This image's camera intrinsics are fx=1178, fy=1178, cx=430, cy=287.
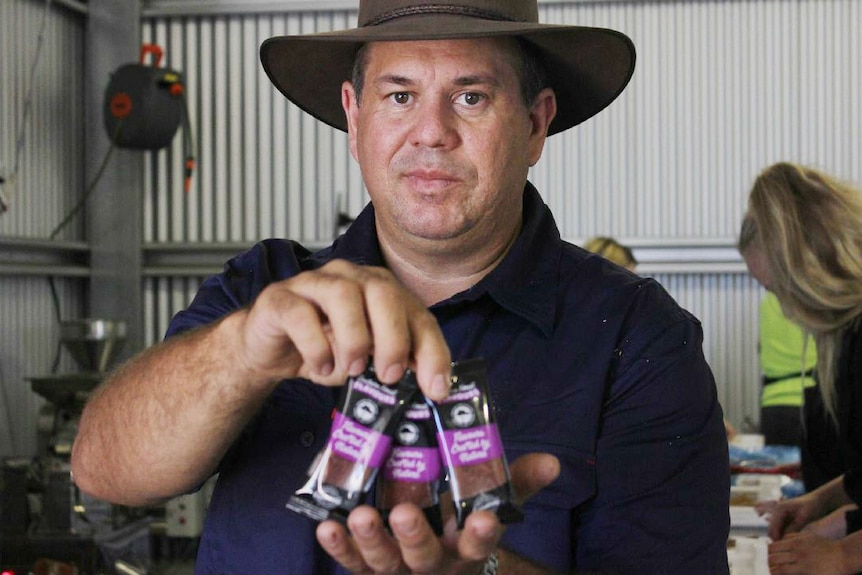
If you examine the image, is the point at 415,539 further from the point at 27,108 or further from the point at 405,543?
the point at 27,108

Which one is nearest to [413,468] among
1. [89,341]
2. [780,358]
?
[780,358]

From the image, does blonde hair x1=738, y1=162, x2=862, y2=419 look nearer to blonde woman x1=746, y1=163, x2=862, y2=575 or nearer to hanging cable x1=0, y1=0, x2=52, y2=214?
blonde woman x1=746, y1=163, x2=862, y2=575

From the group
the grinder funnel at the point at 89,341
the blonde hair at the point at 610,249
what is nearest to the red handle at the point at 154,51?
the grinder funnel at the point at 89,341

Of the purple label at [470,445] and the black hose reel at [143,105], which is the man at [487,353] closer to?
the purple label at [470,445]

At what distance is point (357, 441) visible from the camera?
132 centimetres

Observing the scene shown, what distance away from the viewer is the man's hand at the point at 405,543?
1.17 meters

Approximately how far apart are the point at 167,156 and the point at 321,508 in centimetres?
661

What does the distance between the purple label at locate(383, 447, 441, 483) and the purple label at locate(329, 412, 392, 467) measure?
0.07 feet

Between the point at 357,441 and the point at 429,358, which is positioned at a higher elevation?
the point at 429,358

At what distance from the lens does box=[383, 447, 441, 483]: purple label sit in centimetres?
134

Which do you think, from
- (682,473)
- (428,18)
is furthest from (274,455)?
(428,18)

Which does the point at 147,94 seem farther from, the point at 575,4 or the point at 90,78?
the point at 575,4

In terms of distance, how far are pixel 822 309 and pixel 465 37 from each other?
1885mm

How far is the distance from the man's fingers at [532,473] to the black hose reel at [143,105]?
594cm
